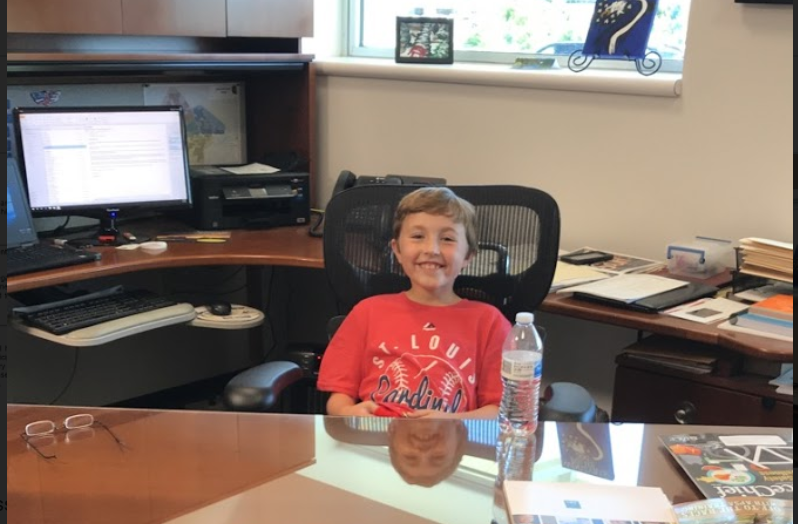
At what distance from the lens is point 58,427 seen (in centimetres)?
161

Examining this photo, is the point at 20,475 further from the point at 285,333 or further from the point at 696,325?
the point at 285,333

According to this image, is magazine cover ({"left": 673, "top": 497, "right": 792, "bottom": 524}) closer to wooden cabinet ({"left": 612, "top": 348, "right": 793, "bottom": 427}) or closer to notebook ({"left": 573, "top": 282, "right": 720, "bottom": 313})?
wooden cabinet ({"left": 612, "top": 348, "right": 793, "bottom": 427})

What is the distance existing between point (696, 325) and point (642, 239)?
0.68 metres

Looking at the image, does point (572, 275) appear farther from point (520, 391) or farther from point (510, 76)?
point (520, 391)

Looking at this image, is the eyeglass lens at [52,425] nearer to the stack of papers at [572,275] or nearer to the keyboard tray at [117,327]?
the keyboard tray at [117,327]

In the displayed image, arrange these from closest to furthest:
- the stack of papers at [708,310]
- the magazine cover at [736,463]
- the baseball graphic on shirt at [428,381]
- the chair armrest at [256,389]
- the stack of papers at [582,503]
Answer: the stack of papers at [582,503], the magazine cover at [736,463], the chair armrest at [256,389], the baseball graphic on shirt at [428,381], the stack of papers at [708,310]

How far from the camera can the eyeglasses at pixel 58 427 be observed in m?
1.57

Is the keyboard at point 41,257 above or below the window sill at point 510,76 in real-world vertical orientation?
below

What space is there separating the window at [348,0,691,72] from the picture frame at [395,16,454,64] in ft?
0.41

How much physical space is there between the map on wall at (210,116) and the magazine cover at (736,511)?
246 cm

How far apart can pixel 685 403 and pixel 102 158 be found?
1.78 meters

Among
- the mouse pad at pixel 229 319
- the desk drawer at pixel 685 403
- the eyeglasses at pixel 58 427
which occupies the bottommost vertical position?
the desk drawer at pixel 685 403

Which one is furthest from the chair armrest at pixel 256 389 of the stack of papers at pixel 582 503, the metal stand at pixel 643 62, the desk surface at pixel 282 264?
the metal stand at pixel 643 62

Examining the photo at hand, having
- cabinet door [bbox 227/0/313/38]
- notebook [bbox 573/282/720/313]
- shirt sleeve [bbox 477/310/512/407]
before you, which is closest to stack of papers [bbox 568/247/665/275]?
notebook [bbox 573/282/720/313]
